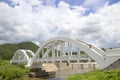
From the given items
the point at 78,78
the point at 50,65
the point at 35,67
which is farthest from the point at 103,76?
the point at 50,65

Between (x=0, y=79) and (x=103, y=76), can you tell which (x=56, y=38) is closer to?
(x=0, y=79)

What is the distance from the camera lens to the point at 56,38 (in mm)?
63344

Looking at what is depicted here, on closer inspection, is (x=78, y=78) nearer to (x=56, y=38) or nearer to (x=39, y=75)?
(x=56, y=38)

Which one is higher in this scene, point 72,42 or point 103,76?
point 72,42

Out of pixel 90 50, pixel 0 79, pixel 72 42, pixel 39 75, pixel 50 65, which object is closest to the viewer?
pixel 0 79

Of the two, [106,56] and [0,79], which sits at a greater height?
[106,56]

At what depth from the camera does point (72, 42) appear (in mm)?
54625

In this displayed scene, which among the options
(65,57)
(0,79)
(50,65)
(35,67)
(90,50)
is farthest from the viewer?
(50,65)

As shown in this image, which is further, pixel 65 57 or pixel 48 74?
pixel 48 74

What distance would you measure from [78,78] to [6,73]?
2686cm

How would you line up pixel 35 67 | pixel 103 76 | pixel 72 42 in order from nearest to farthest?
pixel 103 76, pixel 72 42, pixel 35 67

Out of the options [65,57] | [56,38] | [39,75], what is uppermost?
[56,38]

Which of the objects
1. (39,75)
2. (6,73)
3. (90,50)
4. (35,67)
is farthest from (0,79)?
(35,67)

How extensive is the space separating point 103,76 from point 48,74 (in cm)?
6153
